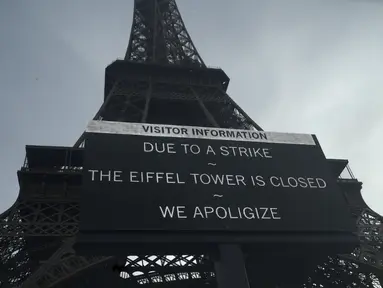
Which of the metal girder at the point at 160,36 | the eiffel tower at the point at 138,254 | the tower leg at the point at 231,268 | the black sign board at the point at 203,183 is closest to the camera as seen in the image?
the tower leg at the point at 231,268

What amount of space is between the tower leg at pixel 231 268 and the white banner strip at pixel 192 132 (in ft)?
9.49

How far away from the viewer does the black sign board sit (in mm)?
7559

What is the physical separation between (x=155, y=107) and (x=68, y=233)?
11.4 metres

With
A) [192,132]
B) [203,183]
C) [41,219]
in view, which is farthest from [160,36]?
[203,183]

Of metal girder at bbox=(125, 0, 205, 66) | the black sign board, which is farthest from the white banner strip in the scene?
metal girder at bbox=(125, 0, 205, 66)

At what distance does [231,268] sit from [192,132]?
3.50 meters

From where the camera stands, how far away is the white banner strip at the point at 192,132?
9.07m

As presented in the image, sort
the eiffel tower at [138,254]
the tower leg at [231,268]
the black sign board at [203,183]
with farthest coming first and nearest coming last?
1. the eiffel tower at [138,254]
2. the black sign board at [203,183]
3. the tower leg at [231,268]

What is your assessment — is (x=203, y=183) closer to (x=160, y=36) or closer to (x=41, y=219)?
(x=41, y=219)

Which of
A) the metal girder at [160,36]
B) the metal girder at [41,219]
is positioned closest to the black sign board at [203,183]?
the metal girder at [41,219]

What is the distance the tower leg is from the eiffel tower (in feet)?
1.59

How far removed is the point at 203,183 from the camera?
8.38 meters

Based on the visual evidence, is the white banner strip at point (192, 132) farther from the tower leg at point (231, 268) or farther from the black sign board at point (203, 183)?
the tower leg at point (231, 268)

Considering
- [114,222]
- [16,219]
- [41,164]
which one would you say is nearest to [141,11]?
[41,164]
